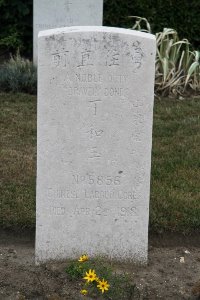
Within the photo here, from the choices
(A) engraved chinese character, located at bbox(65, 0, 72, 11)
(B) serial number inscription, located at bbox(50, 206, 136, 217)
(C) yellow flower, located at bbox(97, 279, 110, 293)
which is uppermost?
(A) engraved chinese character, located at bbox(65, 0, 72, 11)

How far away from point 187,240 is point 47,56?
5.89 feet

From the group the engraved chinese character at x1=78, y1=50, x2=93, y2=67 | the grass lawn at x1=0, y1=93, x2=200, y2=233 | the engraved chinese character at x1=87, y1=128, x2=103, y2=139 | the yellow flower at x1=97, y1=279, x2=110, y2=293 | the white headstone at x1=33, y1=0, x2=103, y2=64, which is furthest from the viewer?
the white headstone at x1=33, y1=0, x2=103, y2=64

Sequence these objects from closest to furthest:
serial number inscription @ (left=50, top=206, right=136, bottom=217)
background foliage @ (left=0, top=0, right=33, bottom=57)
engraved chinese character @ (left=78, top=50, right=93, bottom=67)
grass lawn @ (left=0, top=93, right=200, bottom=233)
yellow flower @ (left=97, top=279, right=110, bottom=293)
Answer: yellow flower @ (left=97, top=279, right=110, bottom=293) → engraved chinese character @ (left=78, top=50, right=93, bottom=67) → serial number inscription @ (left=50, top=206, right=136, bottom=217) → grass lawn @ (left=0, top=93, right=200, bottom=233) → background foliage @ (left=0, top=0, right=33, bottom=57)

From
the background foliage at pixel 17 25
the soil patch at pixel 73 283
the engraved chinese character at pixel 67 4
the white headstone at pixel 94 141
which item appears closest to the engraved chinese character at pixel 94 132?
the white headstone at pixel 94 141

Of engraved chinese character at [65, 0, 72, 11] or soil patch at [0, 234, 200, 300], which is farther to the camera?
engraved chinese character at [65, 0, 72, 11]

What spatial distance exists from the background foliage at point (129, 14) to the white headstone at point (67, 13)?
0.80 metres

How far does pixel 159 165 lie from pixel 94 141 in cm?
207

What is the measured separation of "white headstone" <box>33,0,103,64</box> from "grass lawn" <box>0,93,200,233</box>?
1.57 meters

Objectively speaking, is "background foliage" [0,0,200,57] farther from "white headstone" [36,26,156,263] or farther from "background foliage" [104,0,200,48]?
"white headstone" [36,26,156,263]

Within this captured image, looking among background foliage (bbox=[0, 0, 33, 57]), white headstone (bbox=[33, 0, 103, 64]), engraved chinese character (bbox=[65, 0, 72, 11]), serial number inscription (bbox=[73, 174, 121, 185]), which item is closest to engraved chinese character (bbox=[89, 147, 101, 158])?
serial number inscription (bbox=[73, 174, 121, 185])

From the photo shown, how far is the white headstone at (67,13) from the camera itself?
364 inches

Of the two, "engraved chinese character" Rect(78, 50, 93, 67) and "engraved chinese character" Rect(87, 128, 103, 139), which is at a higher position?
Result: "engraved chinese character" Rect(78, 50, 93, 67)

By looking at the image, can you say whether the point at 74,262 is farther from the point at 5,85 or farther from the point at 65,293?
the point at 5,85

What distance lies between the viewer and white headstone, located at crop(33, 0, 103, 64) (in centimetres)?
925
